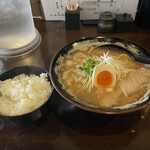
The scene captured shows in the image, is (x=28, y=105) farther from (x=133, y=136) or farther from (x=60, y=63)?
(x=133, y=136)

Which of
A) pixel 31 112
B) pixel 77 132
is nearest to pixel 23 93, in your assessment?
pixel 31 112

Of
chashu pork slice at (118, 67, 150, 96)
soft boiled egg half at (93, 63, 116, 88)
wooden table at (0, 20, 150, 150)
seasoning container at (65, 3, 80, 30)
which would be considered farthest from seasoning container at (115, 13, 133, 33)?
wooden table at (0, 20, 150, 150)

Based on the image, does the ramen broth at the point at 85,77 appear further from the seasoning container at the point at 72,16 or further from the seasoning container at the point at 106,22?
the seasoning container at the point at 72,16

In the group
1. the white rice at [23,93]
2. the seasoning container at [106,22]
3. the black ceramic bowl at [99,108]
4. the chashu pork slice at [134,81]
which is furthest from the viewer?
the seasoning container at [106,22]

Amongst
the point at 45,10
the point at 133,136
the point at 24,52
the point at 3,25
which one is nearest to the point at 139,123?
the point at 133,136

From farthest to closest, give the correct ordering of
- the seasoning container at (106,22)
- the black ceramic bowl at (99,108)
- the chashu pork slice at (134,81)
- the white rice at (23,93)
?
the seasoning container at (106,22) < the chashu pork slice at (134,81) < the white rice at (23,93) < the black ceramic bowl at (99,108)

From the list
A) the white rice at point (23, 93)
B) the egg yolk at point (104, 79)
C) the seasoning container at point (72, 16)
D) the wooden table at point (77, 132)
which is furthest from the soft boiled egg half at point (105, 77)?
the seasoning container at point (72, 16)

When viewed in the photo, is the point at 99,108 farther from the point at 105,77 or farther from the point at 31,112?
the point at 31,112
